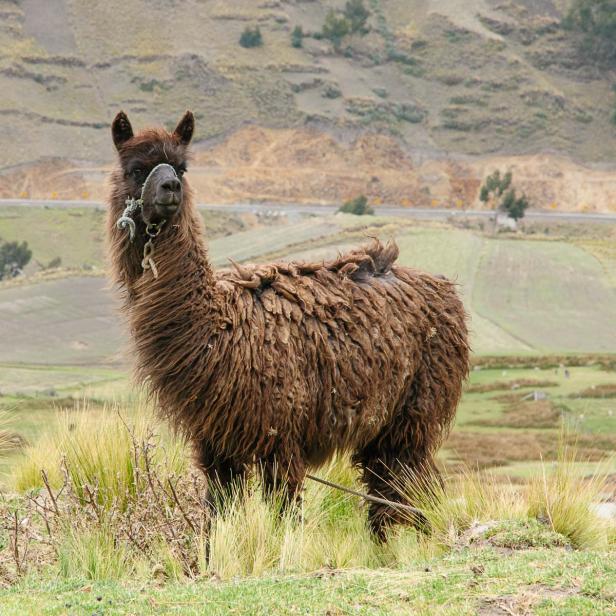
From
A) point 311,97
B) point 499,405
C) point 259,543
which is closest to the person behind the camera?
point 259,543

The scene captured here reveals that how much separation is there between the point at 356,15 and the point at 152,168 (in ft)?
254

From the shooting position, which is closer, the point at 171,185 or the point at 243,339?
the point at 171,185

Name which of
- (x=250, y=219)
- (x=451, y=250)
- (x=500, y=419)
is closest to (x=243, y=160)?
(x=250, y=219)

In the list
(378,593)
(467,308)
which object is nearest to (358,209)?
(467,308)

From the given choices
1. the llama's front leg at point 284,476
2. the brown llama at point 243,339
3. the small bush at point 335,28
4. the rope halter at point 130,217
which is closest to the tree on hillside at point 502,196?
the small bush at point 335,28

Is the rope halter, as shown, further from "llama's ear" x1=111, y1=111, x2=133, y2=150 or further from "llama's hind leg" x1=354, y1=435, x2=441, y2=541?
"llama's hind leg" x1=354, y1=435, x2=441, y2=541

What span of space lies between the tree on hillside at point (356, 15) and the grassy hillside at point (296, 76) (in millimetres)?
1438

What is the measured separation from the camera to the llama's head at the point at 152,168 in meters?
6.88

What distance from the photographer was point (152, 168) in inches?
279

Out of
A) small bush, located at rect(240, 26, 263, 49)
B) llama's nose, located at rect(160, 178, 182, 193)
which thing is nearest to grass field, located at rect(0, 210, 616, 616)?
llama's nose, located at rect(160, 178, 182, 193)

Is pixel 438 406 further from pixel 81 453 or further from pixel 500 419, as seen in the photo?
pixel 500 419

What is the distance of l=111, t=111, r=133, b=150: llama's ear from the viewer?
7.11m

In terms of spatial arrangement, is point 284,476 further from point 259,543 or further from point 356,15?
point 356,15

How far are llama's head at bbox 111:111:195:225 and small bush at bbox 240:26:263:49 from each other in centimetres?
7367
